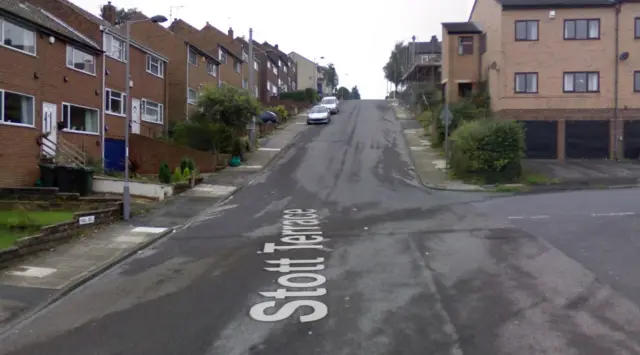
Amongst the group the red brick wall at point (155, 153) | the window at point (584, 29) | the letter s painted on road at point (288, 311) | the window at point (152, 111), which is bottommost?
the letter s painted on road at point (288, 311)

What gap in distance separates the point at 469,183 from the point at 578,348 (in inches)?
879

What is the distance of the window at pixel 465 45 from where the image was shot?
46688 millimetres

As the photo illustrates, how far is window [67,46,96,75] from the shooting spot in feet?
90.4

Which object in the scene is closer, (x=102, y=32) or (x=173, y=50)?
(x=102, y=32)

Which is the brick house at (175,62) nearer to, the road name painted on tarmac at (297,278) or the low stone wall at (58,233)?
the low stone wall at (58,233)

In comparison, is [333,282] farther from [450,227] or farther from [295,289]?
[450,227]

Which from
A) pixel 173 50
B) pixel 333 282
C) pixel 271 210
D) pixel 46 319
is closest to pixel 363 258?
pixel 333 282

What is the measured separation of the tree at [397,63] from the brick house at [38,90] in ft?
265

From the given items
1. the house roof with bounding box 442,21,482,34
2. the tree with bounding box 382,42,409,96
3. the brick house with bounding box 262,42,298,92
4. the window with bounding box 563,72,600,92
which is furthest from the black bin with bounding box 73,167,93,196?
the tree with bounding box 382,42,409,96

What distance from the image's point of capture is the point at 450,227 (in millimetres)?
17109

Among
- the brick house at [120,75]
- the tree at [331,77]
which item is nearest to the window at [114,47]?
the brick house at [120,75]

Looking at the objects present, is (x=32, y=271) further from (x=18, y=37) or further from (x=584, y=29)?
(x=584, y=29)

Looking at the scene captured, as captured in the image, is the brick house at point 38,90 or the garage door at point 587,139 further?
the garage door at point 587,139

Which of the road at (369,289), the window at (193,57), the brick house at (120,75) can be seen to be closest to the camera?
the road at (369,289)
